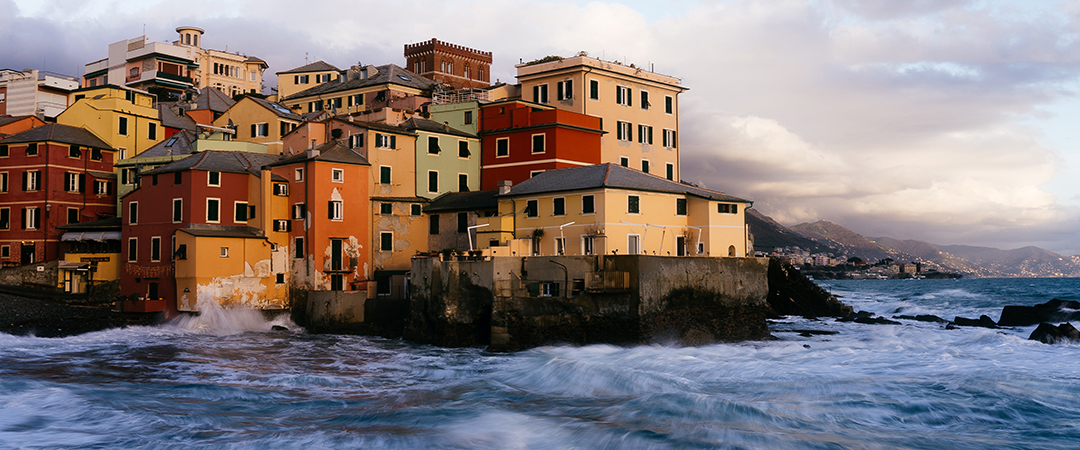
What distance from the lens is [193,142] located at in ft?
209

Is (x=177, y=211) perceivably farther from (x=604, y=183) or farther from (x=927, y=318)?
(x=927, y=318)

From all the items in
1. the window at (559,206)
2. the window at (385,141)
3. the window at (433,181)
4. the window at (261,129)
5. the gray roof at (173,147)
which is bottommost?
the window at (559,206)

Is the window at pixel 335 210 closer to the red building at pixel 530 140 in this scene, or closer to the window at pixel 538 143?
the red building at pixel 530 140

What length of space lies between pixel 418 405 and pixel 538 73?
139ft

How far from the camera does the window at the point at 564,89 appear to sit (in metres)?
62.6

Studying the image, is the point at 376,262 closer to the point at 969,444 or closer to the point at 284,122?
the point at 284,122

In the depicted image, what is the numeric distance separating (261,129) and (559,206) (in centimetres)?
3343

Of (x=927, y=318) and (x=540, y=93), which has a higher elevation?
(x=540, y=93)

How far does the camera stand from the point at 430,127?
59.1m

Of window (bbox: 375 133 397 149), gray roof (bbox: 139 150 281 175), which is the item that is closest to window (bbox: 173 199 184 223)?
gray roof (bbox: 139 150 281 175)

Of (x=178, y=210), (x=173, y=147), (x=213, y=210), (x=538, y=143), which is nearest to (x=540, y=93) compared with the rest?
(x=538, y=143)

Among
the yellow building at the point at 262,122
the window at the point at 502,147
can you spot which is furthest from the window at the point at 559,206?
the yellow building at the point at 262,122

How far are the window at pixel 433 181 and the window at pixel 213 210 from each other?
14205 millimetres

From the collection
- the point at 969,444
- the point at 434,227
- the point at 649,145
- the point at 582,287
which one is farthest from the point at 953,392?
the point at 649,145
